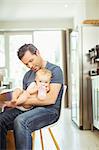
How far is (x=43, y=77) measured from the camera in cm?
263

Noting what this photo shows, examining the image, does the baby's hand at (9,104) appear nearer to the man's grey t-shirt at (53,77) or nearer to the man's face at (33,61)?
the man's grey t-shirt at (53,77)

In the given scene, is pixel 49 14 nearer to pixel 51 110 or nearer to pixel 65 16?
pixel 65 16

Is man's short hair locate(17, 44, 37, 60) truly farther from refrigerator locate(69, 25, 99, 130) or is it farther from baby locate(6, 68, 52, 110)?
refrigerator locate(69, 25, 99, 130)

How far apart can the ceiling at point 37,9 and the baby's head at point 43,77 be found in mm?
3176

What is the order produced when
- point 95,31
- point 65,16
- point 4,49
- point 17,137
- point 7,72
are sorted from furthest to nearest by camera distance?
point 65,16 < point 95,31 < point 4,49 < point 7,72 < point 17,137

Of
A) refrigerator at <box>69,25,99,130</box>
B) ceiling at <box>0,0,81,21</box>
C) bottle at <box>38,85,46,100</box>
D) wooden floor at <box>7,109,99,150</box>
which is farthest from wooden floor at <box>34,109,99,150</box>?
ceiling at <box>0,0,81,21</box>

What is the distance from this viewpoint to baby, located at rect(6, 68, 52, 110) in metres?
2.60

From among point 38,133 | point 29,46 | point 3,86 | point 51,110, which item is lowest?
point 38,133

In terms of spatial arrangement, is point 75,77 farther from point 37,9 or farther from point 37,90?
point 37,90

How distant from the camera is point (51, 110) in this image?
104 inches

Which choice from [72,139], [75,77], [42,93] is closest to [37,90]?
[42,93]

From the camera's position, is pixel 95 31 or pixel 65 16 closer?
pixel 95 31

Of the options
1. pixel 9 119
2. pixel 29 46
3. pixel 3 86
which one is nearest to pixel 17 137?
pixel 9 119

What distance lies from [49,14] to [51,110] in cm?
393
